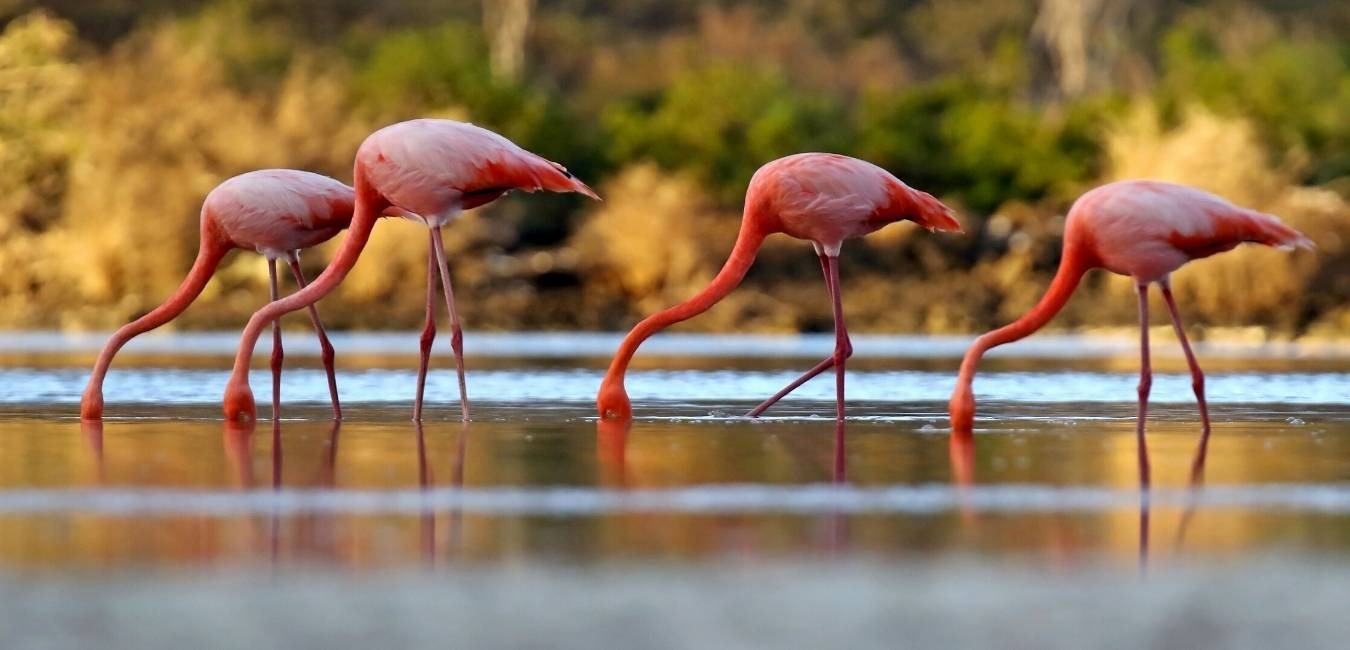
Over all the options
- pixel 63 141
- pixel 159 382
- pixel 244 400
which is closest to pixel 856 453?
pixel 244 400

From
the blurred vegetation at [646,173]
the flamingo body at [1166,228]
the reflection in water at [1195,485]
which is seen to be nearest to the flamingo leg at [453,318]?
the flamingo body at [1166,228]

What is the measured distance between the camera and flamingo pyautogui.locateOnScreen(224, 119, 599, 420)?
1066 centimetres

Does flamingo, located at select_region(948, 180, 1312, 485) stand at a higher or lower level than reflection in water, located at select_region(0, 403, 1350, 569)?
higher

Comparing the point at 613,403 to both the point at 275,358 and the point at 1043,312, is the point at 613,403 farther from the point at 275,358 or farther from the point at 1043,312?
the point at 1043,312

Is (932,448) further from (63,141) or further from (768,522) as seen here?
(63,141)

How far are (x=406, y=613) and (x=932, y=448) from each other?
4.41 metres

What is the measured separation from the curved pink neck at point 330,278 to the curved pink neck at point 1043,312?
9.34ft

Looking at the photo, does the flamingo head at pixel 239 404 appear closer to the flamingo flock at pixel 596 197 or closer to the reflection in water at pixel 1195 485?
the flamingo flock at pixel 596 197

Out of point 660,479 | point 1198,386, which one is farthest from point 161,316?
point 1198,386

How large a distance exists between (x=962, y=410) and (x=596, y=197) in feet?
6.84

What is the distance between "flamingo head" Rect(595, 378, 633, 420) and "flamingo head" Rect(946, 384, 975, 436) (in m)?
1.64

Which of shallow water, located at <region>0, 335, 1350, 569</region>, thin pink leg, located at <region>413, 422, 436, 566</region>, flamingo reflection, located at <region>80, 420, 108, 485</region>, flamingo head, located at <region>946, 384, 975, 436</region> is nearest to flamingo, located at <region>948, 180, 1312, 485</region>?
flamingo head, located at <region>946, 384, 975, 436</region>

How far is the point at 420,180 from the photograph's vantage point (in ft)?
34.9

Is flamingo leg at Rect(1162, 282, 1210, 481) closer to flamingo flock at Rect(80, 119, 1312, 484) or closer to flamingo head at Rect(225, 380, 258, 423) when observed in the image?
flamingo flock at Rect(80, 119, 1312, 484)
